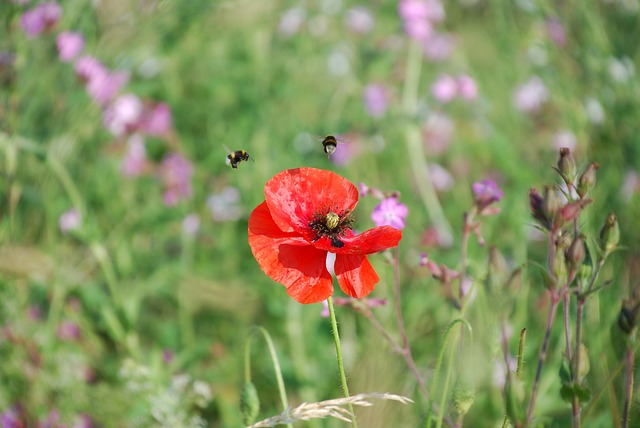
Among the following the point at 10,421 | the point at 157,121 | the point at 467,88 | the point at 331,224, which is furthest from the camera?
the point at 467,88

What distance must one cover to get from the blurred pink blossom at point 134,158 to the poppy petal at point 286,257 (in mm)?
1816

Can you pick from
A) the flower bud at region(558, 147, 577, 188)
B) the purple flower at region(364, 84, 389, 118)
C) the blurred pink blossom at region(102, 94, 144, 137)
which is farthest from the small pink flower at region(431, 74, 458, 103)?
the flower bud at region(558, 147, 577, 188)

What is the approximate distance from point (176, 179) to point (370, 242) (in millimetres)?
1858

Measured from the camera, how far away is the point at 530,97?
3152 millimetres

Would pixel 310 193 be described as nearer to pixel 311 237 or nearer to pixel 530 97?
pixel 311 237

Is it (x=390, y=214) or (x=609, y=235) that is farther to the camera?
(x=390, y=214)

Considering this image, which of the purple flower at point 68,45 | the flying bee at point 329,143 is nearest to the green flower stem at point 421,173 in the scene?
the purple flower at point 68,45

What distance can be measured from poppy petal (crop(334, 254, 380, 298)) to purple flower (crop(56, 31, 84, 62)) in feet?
5.03

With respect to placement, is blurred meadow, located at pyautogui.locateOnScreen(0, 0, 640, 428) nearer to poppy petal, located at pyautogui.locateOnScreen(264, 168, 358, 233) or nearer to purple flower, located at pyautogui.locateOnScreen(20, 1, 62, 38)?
purple flower, located at pyautogui.locateOnScreen(20, 1, 62, 38)

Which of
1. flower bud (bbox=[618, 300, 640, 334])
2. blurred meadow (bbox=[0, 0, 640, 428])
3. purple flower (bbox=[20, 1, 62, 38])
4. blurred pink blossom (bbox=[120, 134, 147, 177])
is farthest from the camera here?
blurred pink blossom (bbox=[120, 134, 147, 177])

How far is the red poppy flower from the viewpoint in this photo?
2.95ft

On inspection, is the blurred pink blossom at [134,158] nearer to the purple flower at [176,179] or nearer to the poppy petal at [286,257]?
the purple flower at [176,179]

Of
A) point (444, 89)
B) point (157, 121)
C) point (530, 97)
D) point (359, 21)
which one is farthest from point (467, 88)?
point (157, 121)

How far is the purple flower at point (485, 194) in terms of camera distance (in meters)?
1.11
